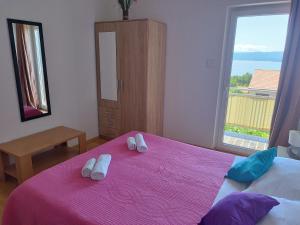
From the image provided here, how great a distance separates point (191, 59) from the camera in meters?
3.18

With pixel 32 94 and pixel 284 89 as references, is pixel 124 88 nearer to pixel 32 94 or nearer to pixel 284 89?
pixel 32 94

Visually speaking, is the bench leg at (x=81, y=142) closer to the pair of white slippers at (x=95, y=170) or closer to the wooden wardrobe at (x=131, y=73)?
the wooden wardrobe at (x=131, y=73)

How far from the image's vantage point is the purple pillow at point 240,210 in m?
0.98

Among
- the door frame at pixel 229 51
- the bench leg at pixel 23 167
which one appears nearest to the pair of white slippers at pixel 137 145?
the bench leg at pixel 23 167

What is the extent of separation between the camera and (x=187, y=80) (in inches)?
129

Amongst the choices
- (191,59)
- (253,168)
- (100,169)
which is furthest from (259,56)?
(100,169)

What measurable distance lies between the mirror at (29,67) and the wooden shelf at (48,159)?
1.74ft

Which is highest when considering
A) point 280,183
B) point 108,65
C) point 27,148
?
point 108,65

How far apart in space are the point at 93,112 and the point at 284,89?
275cm

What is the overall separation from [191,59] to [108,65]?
1.26 m

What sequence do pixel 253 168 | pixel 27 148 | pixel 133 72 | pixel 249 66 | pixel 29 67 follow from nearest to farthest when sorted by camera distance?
pixel 253 168 < pixel 27 148 < pixel 29 67 < pixel 249 66 < pixel 133 72

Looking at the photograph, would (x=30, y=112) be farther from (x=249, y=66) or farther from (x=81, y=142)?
(x=249, y=66)

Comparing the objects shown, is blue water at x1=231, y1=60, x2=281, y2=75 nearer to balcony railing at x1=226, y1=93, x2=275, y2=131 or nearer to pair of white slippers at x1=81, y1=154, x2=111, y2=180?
balcony railing at x1=226, y1=93, x2=275, y2=131

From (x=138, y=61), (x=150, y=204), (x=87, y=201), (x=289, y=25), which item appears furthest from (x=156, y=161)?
(x=289, y=25)
